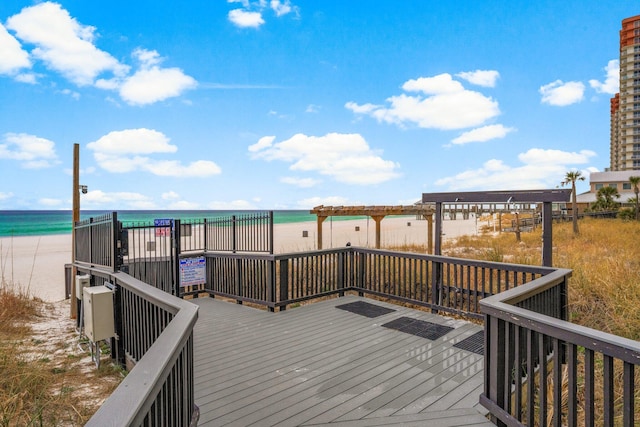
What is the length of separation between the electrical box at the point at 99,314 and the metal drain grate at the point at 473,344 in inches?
Answer: 168

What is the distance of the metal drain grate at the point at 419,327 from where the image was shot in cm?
473

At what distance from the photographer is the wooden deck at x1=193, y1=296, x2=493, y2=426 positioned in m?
2.84

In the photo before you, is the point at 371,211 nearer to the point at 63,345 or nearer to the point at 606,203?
the point at 63,345

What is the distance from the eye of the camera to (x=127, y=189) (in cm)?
12494

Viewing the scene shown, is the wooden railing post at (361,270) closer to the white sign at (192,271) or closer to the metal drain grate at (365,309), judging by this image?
the metal drain grate at (365,309)

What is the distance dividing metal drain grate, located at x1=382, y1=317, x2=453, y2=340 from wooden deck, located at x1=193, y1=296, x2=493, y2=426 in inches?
0.6

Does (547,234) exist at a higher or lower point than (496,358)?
higher

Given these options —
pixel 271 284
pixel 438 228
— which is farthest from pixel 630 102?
pixel 271 284

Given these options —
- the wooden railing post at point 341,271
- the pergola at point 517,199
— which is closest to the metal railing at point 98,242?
the wooden railing post at point 341,271

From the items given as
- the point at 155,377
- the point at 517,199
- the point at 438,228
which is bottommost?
the point at 155,377

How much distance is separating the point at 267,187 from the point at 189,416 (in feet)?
358

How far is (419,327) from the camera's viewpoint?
502cm

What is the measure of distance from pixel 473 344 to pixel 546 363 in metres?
1.86

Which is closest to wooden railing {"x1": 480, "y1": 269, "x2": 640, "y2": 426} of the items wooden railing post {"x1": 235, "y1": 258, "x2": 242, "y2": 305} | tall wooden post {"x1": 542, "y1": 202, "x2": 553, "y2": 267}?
tall wooden post {"x1": 542, "y1": 202, "x2": 553, "y2": 267}
